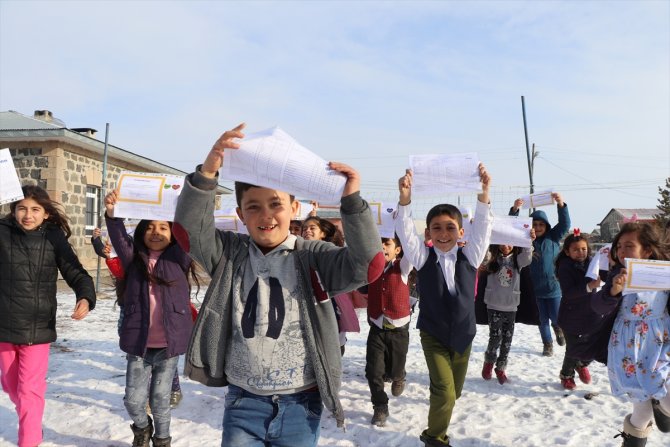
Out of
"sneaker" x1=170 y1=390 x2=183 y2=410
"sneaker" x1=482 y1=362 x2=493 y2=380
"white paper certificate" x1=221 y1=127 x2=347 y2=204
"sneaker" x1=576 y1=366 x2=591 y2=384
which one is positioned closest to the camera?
"white paper certificate" x1=221 y1=127 x2=347 y2=204

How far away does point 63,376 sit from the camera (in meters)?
5.56

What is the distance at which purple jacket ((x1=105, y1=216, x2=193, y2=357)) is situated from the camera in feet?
12.1

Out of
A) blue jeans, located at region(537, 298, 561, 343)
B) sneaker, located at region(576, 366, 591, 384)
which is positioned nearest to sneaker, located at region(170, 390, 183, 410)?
sneaker, located at region(576, 366, 591, 384)

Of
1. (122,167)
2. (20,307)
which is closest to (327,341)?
(20,307)

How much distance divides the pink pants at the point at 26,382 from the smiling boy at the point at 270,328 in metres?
2.27

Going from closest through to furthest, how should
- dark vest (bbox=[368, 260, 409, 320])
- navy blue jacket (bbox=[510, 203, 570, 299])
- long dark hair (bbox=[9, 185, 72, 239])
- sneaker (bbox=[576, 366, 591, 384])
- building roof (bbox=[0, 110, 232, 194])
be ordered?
long dark hair (bbox=[9, 185, 72, 239]) < dark vest (bbox=[368, 260, 409, 320]) < sneaker (bbox=[576, 366, 591, 384]) < navy blue jacket (bbox=[510, 203, 570, 299]) < building roof (bbox=[0, 110, 232, 194])

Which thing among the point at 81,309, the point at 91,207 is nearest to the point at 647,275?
the point at 81,309

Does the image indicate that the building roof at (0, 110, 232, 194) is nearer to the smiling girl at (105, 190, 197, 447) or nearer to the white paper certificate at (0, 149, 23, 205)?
the white paper certificate at (0, 149, 23, 205)

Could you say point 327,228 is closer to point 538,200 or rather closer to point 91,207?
point 538,200

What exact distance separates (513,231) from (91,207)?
13.7 meters

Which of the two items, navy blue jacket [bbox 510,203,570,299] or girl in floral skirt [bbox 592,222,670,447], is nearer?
girl in floral skirt [bbox 592,222,670,447]

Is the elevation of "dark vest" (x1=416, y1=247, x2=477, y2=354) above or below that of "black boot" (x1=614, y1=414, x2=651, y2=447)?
above

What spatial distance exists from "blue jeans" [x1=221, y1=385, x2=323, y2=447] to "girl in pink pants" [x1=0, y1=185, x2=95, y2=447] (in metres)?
2.13

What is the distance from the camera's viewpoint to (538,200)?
617cm
